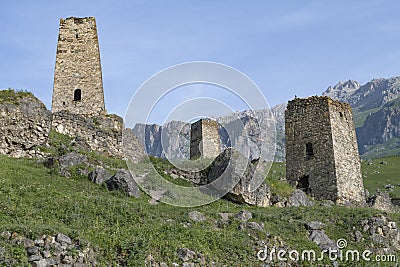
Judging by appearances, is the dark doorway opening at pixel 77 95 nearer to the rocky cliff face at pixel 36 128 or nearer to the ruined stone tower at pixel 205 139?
the rocky cliff face at pixel 36 128

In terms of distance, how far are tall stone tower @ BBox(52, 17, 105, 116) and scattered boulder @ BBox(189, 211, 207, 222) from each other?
12629 mm

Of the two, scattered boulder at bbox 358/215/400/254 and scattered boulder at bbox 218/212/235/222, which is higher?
scattered boulder at bbox 218/212/235/222

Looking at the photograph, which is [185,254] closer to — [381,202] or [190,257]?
[190,257]

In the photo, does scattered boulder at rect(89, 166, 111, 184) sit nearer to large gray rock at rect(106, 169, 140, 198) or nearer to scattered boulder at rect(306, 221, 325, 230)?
large gray rock at rect(106, 169, 140, 198)

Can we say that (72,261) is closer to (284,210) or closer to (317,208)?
(284,210)

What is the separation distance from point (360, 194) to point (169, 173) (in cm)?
1306

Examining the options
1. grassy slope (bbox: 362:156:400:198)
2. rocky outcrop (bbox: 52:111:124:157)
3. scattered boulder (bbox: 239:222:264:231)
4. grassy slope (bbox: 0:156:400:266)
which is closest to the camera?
grassy slope (bbox: 0:156:400:266)

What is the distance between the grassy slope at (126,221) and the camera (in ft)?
47.0

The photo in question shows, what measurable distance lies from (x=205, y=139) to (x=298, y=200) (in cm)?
1145

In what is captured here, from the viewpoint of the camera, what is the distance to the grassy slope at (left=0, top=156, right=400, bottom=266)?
14328 millimetres

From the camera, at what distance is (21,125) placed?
2255cm

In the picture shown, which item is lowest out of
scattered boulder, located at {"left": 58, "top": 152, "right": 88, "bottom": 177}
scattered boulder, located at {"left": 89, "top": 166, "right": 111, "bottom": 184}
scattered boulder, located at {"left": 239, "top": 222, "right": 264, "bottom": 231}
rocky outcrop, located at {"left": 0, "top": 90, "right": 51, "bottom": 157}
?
scattered boulder, located at {"left": 239, "top": 222, "right": 264, "bottom": 231}

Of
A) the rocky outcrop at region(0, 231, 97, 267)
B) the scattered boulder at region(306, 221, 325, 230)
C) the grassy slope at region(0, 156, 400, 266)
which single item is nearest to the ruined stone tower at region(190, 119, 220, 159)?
the grassy slope at region(0, 156, 400, 266)

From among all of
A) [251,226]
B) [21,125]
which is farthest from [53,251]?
[21,125]
